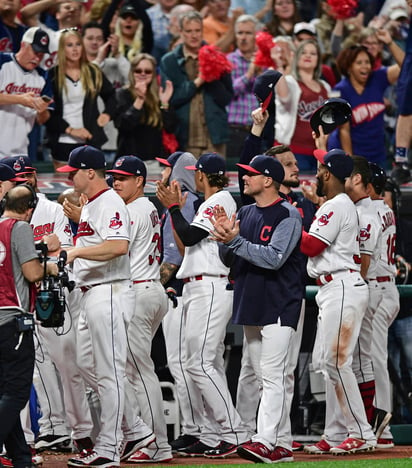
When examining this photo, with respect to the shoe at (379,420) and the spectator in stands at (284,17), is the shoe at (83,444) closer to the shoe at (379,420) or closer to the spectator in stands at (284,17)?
the shoe at (379,420)

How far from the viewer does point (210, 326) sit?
323 inches

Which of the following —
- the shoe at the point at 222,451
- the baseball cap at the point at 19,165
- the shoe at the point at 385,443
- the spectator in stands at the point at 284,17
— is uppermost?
the spectator in stands at the point at 284,17

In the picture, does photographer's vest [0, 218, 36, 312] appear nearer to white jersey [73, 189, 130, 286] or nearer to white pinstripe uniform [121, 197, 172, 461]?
white jersey [73, 189, 130, 286]

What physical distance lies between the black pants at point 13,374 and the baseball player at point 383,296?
3.01 meters

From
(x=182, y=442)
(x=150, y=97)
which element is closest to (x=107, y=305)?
(x=182, y=442)

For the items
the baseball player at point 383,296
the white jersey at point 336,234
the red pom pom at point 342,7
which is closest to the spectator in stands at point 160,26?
the red pom pom at point 342,7

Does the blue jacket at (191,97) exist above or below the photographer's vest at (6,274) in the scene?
above

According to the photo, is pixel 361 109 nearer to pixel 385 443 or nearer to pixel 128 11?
pixel 128 11

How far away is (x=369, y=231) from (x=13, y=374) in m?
2.93

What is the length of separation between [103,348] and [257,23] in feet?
20.4

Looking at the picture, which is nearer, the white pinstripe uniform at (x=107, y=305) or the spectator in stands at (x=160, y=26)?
the white pinstripe uniform at (x=107, y=305)

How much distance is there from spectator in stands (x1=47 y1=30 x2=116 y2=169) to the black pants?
4169mm

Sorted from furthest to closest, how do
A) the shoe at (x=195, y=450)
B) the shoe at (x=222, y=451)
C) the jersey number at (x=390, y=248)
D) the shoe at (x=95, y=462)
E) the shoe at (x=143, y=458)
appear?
the jersey number at (x=390, y=248), the shoe at (x=195, y=450), the shoe at (x=222, y=451), the shoe at (x=143, y=458), the shoe at (x=95, y=462)

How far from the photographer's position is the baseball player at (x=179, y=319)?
8453mm
